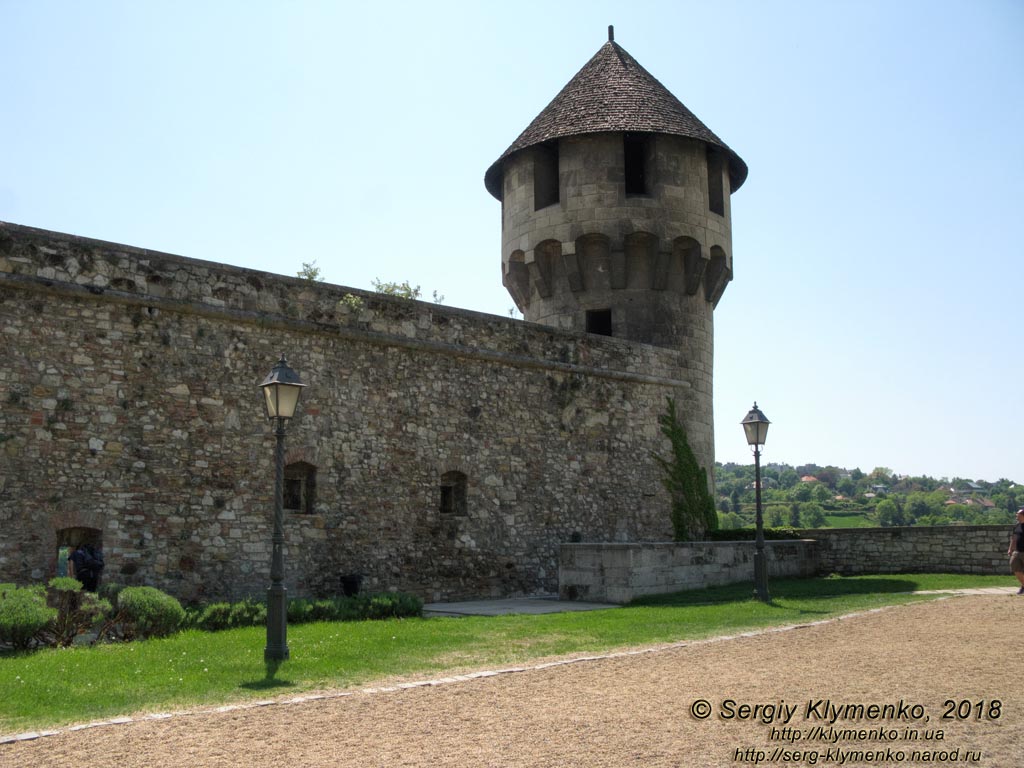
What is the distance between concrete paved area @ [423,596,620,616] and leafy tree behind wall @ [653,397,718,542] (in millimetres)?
4896

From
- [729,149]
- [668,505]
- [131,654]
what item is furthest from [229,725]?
[729,149]

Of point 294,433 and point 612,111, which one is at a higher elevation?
point 612,111

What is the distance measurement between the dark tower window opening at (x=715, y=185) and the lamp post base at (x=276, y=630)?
15.6 meters

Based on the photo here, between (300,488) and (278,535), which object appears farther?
(300,488)

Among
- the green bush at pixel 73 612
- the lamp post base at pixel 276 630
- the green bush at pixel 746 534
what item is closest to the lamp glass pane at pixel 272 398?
the lamp post base at pixel 276 630

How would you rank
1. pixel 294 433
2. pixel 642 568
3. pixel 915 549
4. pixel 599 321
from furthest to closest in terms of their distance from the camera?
pixel 599 321 → pixel 915 549 → pixel 642 568 → pixel 294 433

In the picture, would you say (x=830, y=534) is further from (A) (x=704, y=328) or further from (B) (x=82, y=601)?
(B) (x=82, y=601)

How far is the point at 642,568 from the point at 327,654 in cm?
689

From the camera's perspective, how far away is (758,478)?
15.1 m

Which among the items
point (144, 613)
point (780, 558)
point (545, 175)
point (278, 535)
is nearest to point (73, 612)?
point (144, 613)

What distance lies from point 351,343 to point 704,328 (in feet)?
32.3

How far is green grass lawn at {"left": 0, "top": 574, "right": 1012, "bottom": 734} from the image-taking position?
7227 mm

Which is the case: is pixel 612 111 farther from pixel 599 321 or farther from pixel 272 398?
pixel 272 398

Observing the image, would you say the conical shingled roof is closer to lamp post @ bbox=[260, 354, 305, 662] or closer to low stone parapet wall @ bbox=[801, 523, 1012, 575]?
low stone parapet wall @ bbox=[801, 523, 1012, 575]
